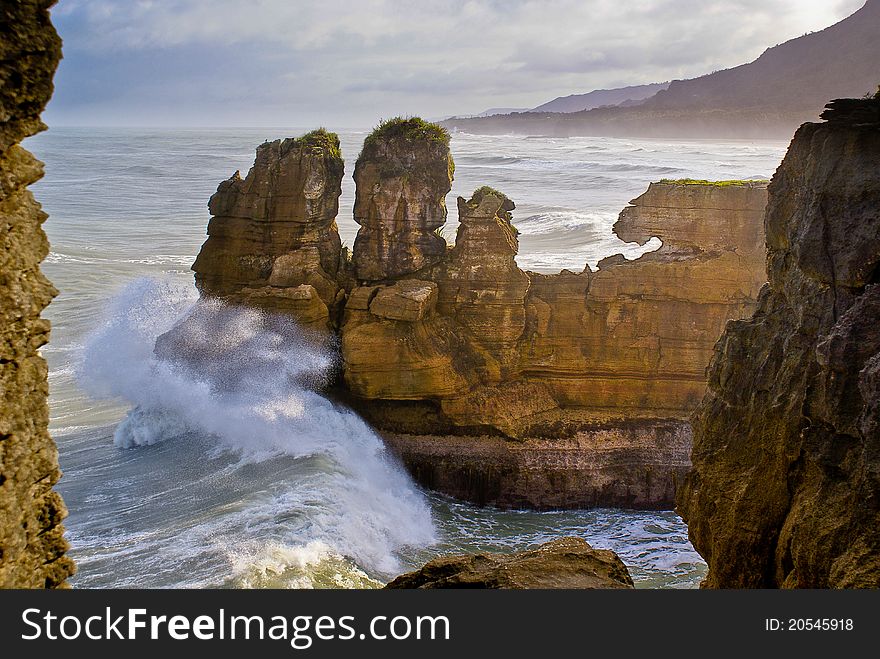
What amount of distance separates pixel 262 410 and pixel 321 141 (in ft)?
22.0

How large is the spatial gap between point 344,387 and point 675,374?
8.05m

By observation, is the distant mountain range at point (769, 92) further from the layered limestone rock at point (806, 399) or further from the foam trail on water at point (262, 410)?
the layered limestone rock at point (806, 399)

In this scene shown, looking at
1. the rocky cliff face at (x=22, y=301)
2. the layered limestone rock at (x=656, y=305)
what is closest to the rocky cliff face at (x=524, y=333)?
the layered limestone rock at (x=656, y=305)

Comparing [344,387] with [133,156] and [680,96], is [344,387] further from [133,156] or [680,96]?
[680,96]

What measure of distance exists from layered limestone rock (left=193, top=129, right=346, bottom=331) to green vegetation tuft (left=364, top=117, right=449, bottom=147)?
1.22 metres

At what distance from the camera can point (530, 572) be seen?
316 inches

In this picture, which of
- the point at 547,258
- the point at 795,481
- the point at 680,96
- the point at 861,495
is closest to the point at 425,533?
the point at 795,481

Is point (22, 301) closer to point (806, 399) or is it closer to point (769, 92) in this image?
point (806, 399)

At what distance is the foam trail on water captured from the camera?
1778 centimetres

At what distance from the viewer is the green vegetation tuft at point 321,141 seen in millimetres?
20094

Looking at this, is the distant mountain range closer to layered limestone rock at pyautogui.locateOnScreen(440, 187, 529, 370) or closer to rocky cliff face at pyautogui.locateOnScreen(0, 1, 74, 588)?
layered limestone rock at pyautogui.locateOnScreen(440, 187, 529, 370)

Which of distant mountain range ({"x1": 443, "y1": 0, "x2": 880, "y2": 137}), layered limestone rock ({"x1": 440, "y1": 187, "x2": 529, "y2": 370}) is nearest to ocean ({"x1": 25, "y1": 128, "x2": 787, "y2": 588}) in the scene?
layered limestone rock ({"x1": 440, "y1": 187, "x2": 529, "y2": 370})

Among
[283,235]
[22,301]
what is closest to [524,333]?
[283,235]

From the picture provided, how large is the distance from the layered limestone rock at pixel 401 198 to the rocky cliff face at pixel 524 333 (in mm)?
34
